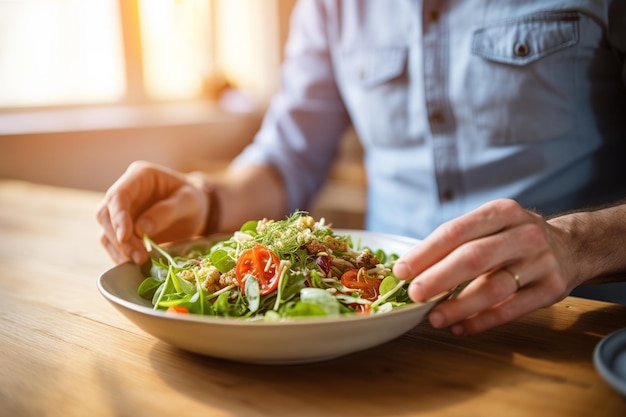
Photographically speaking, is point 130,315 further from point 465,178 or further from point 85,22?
point 85,22

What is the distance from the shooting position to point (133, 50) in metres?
3.70

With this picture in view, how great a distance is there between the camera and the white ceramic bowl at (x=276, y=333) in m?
0.64

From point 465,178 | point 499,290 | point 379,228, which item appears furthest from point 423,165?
point 499,290

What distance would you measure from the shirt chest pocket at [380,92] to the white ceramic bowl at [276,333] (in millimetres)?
930

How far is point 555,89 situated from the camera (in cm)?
138

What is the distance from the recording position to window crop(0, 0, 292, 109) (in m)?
3.39

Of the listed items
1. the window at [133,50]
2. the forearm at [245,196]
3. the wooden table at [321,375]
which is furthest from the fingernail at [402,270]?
the window at [133,50]

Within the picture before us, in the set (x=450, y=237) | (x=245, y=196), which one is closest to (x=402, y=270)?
(x=450, y=237)

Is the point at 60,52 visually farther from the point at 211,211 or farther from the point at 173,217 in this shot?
the point at 173,217

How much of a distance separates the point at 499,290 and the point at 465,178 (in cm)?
80

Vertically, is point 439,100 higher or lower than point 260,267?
higher

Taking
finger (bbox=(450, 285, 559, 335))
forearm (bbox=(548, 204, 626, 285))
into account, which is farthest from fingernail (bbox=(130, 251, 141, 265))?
forearm (bbox=(548, 204, 626, 285))

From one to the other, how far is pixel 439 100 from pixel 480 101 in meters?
0.10

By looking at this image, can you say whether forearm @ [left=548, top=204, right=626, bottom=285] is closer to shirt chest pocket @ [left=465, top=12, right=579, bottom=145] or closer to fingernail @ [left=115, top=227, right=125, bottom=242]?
shirt chest pocket @ [left=465, top=12, right=579, bottom=145]
